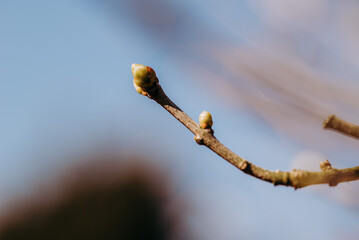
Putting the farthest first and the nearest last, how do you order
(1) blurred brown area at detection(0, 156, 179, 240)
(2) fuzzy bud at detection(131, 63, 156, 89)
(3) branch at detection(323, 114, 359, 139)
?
(1) blurred brown area at detection(0, 156, 179, 240) < (2) fuzzy bud at detection(131, 63, 156, 89) < (3) branch at detection(323, 114, 359, 139)

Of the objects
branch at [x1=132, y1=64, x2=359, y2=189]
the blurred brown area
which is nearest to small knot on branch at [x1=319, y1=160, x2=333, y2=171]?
branch at [x1=132, y1=64, x2=359, y2=189]

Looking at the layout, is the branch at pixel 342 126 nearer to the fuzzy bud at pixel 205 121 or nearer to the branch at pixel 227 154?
the branch at pixel 227 154

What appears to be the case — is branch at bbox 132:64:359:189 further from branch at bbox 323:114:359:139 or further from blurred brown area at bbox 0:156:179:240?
blurred brown area at bbox 0:156:179:240

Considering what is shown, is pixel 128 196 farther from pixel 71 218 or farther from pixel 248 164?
pixel 248 164

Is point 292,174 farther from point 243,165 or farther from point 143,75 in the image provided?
point 143,75

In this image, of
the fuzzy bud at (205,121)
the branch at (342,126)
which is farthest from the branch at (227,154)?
the branch at (342,126)

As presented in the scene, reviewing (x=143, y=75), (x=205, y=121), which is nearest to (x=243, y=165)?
(x=205, y=121)

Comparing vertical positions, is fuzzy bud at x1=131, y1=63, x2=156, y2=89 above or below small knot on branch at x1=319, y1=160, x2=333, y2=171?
below

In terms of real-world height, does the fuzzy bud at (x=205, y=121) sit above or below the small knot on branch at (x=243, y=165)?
above

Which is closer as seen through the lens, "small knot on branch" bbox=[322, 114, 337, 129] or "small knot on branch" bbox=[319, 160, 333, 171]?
"small knot on branch" bbox=[322, 114, 337, 129]
